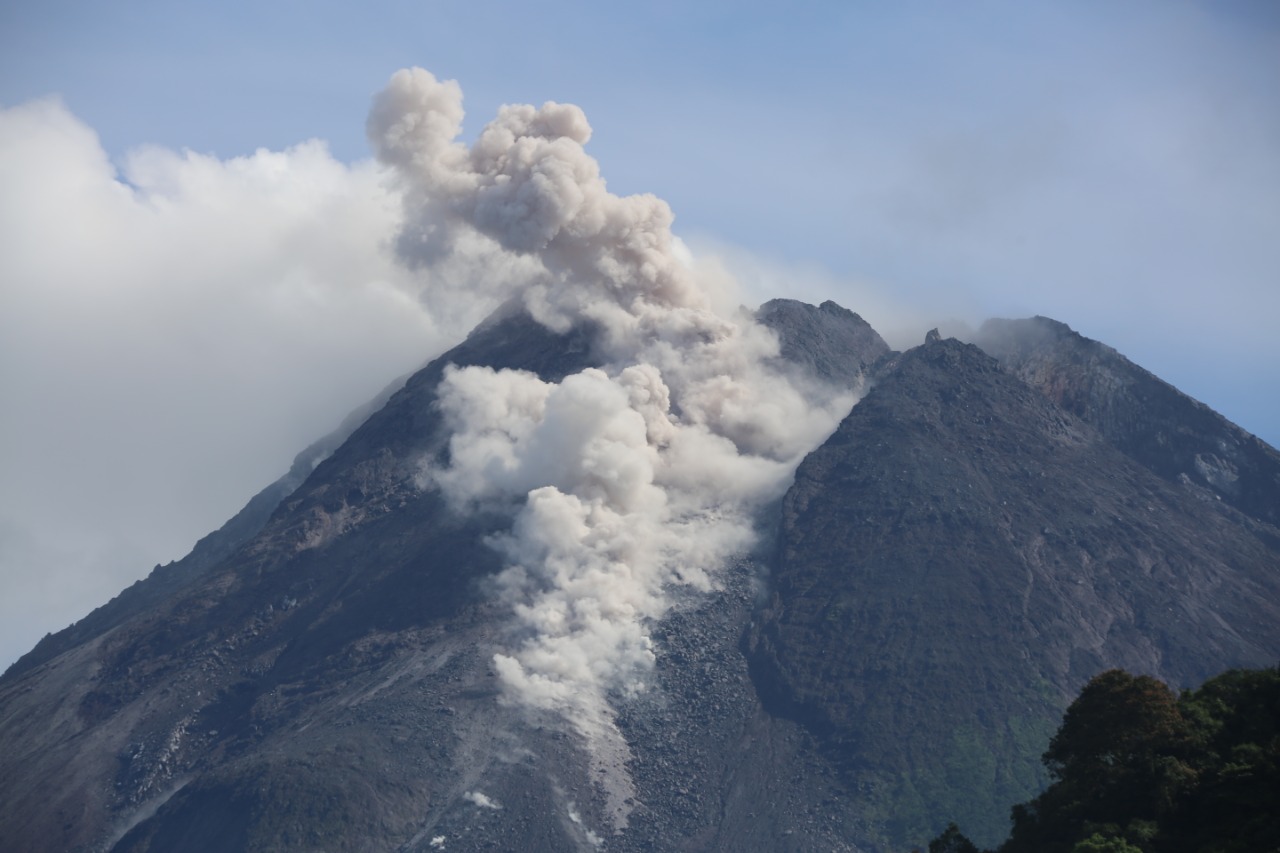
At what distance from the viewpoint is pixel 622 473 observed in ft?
499

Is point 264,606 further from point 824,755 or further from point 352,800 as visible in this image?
point 824,755

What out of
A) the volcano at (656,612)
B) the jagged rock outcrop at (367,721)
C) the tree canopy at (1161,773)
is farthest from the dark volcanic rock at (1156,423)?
the tree canopy at (1161,773)

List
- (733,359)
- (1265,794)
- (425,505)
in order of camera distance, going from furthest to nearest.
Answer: (733,359), (425,505), (1265,794)

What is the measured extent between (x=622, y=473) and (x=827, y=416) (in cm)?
3769

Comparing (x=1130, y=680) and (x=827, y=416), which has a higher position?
(x=827, y=416)

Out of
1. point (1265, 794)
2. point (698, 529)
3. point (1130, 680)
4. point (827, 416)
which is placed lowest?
point (1265, 794)

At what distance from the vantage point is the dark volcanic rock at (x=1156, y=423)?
17475 cm

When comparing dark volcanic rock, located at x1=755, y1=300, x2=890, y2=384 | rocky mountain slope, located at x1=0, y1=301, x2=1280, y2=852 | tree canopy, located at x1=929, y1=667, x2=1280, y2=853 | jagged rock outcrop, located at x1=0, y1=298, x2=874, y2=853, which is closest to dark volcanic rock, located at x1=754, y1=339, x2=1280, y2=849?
rocky mountain slope, located at x1=0, y1=301, x2=1280, y2=852

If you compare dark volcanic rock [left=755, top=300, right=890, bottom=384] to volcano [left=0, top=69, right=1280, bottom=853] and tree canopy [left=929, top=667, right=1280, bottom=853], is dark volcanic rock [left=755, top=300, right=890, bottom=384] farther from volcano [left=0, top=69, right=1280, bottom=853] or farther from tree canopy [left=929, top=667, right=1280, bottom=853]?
tree canopy [left=929, top=667, right=1280, bottom=853]

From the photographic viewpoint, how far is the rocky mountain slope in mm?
122000

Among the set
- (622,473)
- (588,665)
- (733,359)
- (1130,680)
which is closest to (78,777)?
(588,665)

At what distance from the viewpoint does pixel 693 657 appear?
139 metres

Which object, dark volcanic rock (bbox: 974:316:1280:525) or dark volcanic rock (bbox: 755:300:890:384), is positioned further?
dark volcanic rock (bbox: 755:300:890:384)

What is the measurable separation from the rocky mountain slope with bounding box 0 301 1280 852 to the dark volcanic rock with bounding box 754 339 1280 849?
0.30 metres
